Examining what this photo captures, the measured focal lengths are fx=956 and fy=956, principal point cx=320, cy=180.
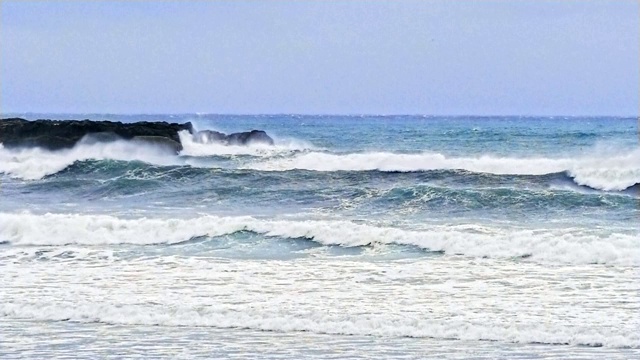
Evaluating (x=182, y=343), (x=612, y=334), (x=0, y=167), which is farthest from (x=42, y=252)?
(x=0, y=167)

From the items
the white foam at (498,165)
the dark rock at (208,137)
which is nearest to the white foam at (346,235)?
the white foam at (498,165)

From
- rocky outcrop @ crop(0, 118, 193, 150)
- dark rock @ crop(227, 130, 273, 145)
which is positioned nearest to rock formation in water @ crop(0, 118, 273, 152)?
rocky outcrop @ crop(0, 118, 193, 150)

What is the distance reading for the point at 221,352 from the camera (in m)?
9.20

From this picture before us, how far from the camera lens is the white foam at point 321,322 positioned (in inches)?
376

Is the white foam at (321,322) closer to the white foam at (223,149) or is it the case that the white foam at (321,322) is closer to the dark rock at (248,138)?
the white foam at (223,149)

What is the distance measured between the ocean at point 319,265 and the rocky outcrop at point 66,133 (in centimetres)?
773

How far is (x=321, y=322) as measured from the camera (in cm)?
1027

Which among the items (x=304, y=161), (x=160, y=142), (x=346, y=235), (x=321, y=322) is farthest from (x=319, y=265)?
(x=160, y=142)

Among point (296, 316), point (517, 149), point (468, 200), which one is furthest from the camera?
point (517, 149)

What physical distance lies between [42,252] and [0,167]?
1683cm

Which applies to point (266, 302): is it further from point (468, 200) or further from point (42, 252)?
point (468, 200)

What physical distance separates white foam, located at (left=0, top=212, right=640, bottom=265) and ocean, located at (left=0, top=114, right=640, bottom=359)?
44 mm

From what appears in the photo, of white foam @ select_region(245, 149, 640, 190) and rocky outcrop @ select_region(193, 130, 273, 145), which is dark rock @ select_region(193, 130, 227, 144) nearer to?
rocky outcrop @ select_region(193, 130, 273, 145)

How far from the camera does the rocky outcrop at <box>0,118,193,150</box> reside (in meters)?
35.6
